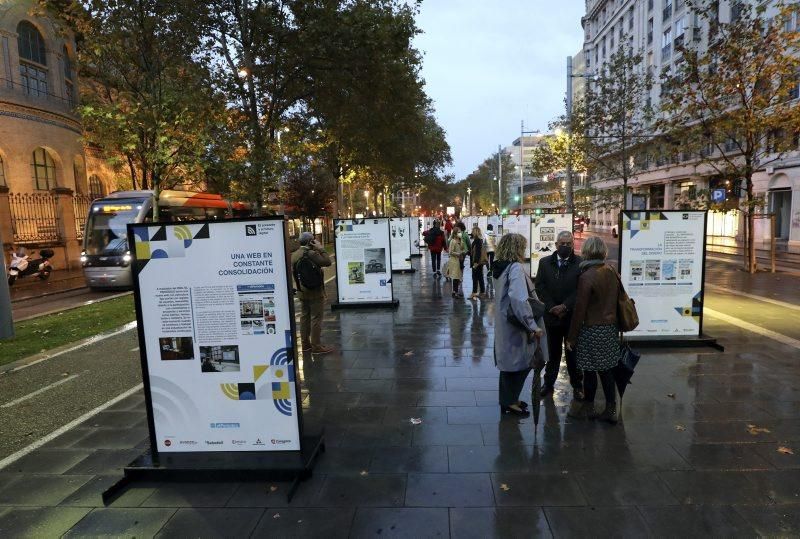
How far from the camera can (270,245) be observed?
3.66 m

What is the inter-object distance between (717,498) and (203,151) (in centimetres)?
1476

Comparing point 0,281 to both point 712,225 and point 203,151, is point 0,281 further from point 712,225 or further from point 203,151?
point 712,225

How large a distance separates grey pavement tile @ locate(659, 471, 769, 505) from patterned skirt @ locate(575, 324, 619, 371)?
3.68ft

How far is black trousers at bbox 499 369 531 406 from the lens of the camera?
16.3 ft

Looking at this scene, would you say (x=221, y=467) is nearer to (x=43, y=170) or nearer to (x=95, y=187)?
(x=43, y=170)

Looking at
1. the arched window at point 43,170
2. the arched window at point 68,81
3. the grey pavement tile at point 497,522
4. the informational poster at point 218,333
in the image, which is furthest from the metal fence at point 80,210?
the grey pavement tile at point 497,522

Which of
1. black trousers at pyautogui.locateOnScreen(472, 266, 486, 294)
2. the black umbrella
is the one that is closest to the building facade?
black trousers at pyautogui.locateOnScreen(472, 266, 486, 294)

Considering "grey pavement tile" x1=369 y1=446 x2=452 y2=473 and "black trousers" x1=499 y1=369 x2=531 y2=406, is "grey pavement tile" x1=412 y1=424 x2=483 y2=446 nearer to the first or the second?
"grey pavement tile" x1=369 y1=446 x2=452 y2=473

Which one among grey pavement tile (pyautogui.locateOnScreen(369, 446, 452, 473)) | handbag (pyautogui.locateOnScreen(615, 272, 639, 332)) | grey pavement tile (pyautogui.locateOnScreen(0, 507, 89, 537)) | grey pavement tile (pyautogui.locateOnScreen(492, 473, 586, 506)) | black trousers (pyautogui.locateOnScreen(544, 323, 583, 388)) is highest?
handbag (pyautogui.locateOnScreen(615, 272, 639, 332))

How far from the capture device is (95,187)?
101 ft

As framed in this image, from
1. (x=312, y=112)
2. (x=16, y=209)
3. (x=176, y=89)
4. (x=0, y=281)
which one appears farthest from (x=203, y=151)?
(x=16, y=209)

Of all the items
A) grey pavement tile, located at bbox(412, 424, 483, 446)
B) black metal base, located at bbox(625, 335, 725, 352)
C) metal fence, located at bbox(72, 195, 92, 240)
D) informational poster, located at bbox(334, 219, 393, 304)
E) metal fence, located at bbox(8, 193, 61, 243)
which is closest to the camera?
grey pavement tile, located at bbox(412, 424, 483, 446)

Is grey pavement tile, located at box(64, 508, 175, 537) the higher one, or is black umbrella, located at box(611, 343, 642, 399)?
black umbrella, located at box(611, 343, 642, 399)

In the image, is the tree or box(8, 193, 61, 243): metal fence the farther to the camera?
box(8, 193, 61, 243): metal fence
